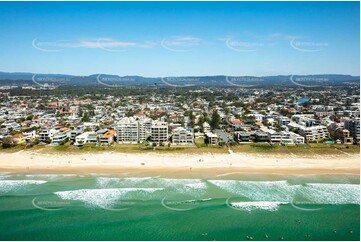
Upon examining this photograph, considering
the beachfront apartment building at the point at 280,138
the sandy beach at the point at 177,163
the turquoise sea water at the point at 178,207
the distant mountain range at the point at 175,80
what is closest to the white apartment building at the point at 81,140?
the sandy beach at the point at 177,163

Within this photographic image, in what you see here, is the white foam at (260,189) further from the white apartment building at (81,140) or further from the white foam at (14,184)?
the white apartment building at (81,140)

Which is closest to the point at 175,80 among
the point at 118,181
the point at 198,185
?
the point at 118,181

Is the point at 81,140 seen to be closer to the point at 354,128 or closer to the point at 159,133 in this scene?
the point at 159,133

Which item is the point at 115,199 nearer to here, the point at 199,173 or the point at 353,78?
the point at 199,173

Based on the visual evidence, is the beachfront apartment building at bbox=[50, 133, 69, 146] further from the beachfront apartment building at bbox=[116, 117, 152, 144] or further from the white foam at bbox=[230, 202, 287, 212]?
the white foam at bbox=[230, 202, 287, 212]

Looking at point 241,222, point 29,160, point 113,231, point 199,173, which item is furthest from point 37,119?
point 241,222
